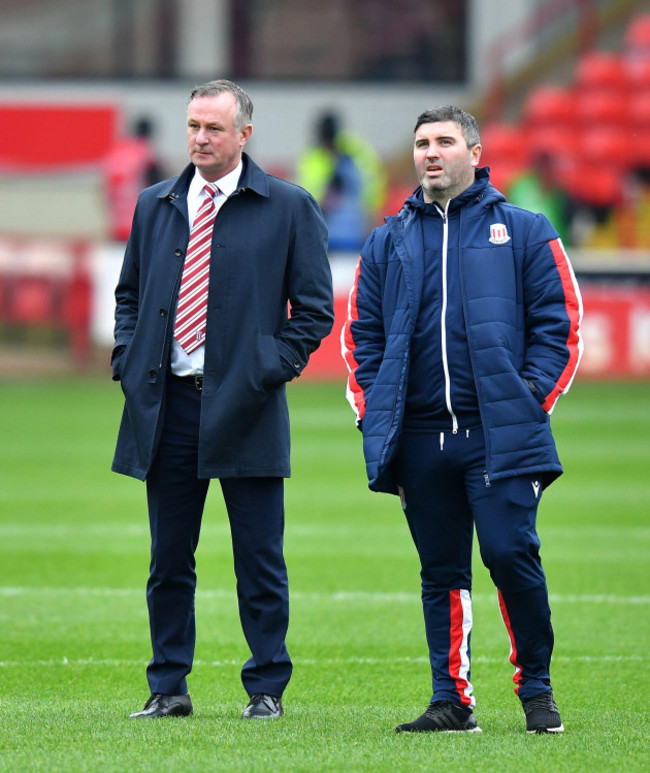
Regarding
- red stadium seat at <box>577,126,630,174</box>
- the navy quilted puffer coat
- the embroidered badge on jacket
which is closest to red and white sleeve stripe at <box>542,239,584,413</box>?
the navy quilted puffer coat

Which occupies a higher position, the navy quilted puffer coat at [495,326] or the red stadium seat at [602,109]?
the red stadium seat at [602,109]

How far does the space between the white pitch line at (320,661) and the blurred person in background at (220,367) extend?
112 cm

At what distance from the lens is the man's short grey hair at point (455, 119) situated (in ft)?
16.7

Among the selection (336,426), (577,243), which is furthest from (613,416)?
(577,243)

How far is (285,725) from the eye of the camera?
5262 millimetres

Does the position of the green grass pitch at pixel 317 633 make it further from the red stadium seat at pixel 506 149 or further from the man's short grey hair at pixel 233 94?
the red stadium seat at pixel 506 149

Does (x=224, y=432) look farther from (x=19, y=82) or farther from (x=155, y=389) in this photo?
(x=19, y=82)

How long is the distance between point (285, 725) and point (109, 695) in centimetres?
91

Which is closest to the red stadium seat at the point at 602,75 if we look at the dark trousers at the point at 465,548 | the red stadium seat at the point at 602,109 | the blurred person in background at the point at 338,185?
the red stadium seat at the point at 602,109

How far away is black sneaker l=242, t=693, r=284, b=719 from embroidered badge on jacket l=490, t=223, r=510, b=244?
171 cm

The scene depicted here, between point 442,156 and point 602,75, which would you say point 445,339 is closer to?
point 442,156

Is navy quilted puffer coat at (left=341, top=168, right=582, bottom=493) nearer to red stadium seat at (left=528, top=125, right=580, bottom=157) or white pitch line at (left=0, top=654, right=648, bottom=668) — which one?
white pitch line at (left=0, top=654, right=648, bottom=668)

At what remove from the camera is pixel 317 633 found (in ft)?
23.8

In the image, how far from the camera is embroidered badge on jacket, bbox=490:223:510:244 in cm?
510
